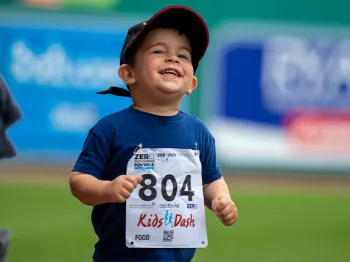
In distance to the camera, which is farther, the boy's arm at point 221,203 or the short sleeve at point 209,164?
the short sleeve at point 209,164

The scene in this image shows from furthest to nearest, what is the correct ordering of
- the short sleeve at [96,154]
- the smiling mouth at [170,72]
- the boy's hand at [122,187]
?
the smiling mouth at [170,72] < the short sleeve at [96,154] < the boy's hand at [122,187]

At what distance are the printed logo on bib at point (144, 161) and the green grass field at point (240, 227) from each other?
2549mm

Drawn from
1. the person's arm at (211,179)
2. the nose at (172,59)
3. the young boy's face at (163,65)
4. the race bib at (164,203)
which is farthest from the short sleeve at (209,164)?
the nose at (172,59)

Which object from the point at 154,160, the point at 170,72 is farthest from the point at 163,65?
the point at 154,160

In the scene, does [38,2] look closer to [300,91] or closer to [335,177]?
[300,91]

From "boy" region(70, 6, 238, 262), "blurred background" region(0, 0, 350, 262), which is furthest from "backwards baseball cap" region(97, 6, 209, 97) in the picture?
"blurred background" region(0, 0, 350, 262)

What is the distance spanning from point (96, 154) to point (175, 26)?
22.1 inches

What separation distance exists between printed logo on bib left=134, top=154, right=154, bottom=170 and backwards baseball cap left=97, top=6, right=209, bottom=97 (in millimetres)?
335

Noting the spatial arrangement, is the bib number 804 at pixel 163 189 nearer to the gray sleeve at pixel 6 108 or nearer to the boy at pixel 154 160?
the boy at pixel 154 160

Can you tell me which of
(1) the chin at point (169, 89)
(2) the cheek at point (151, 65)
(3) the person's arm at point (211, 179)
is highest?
(2) the cheek at point (151, 65)

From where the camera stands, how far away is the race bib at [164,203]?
2.80 metres

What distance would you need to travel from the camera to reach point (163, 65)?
2.87 meters

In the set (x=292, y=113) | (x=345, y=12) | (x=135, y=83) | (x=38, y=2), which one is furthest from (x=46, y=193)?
(x=135, y=83)

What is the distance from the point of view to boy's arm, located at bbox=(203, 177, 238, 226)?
9.25 feet
